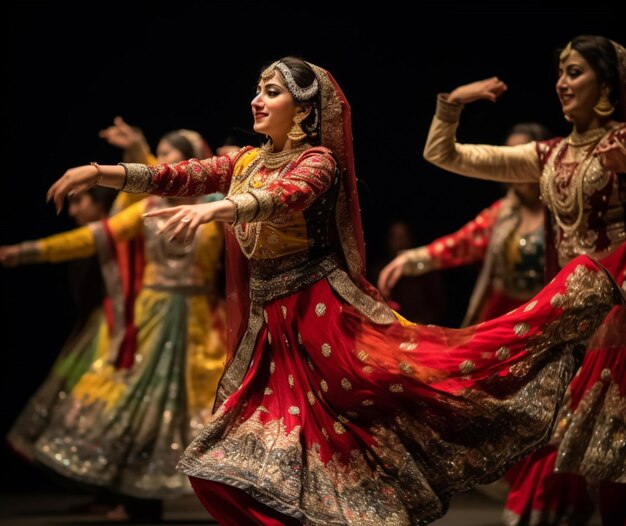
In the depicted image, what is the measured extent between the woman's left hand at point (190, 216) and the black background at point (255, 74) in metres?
2.55

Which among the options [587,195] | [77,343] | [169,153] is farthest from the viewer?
[77,343]

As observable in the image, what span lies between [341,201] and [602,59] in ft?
3.40

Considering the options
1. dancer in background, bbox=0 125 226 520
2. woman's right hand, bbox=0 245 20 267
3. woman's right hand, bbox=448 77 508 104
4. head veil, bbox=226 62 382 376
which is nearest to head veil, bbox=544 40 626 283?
woman's right hand, bbox=448 77 508 104

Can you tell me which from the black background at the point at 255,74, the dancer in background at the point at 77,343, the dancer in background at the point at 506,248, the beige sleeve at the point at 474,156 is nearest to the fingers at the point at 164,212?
the beige sleeve at the point at 474,156

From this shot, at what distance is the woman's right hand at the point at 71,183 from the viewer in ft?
12.4

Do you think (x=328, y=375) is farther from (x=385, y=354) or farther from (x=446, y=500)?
(x=446, y=500)

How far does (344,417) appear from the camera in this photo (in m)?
4.04

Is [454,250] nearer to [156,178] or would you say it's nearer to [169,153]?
[169,153]

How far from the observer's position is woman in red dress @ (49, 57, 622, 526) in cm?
396

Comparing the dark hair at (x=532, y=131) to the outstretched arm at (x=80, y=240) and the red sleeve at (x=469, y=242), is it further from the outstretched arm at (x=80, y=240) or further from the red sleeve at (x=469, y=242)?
the outstretched arm at (x=80, y=240)

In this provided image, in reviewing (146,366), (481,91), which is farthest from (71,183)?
(146,366)

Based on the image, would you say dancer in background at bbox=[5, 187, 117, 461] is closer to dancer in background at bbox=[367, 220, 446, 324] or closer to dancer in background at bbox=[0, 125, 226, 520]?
dancer in background at bbox=[0, 125, 226, 520]

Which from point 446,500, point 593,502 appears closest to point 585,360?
point 593,502

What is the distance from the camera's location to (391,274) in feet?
17.7
